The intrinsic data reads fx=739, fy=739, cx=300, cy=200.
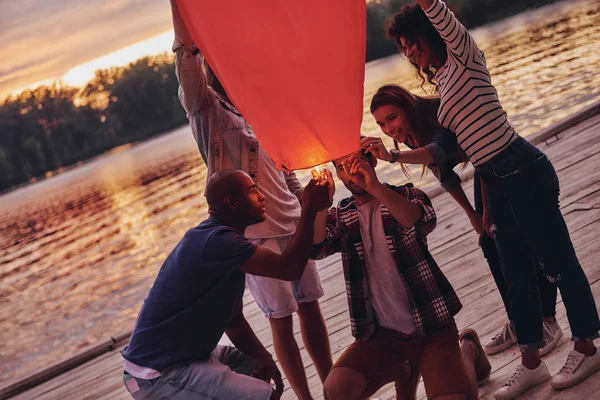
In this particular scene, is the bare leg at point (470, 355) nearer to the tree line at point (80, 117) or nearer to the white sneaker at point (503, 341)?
the white sneaker at point (503, 341)

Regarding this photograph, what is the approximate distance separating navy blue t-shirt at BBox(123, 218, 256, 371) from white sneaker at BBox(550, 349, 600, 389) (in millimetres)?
1175

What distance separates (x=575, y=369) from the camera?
2.53 m

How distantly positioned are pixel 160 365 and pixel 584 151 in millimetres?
4389

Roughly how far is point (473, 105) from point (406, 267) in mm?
582

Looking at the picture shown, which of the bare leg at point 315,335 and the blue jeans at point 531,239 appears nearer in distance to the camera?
the blue jeans at point 531,239

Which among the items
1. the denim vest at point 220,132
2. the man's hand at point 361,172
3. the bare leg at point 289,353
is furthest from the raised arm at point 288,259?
the bare leg at point 289,353

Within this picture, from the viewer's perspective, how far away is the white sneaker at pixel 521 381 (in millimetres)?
2600

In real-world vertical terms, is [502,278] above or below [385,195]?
below

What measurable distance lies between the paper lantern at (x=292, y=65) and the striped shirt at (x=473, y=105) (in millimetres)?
655

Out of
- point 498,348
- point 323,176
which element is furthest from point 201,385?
point 498,348

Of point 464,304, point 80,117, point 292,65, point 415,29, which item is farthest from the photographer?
point 80,117

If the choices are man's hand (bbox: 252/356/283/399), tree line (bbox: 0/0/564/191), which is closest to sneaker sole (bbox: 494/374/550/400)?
man's hand (bbox: 252/356/283/399)

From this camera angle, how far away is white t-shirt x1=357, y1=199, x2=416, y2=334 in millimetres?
2479

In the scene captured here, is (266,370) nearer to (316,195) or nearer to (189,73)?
(316,195)
